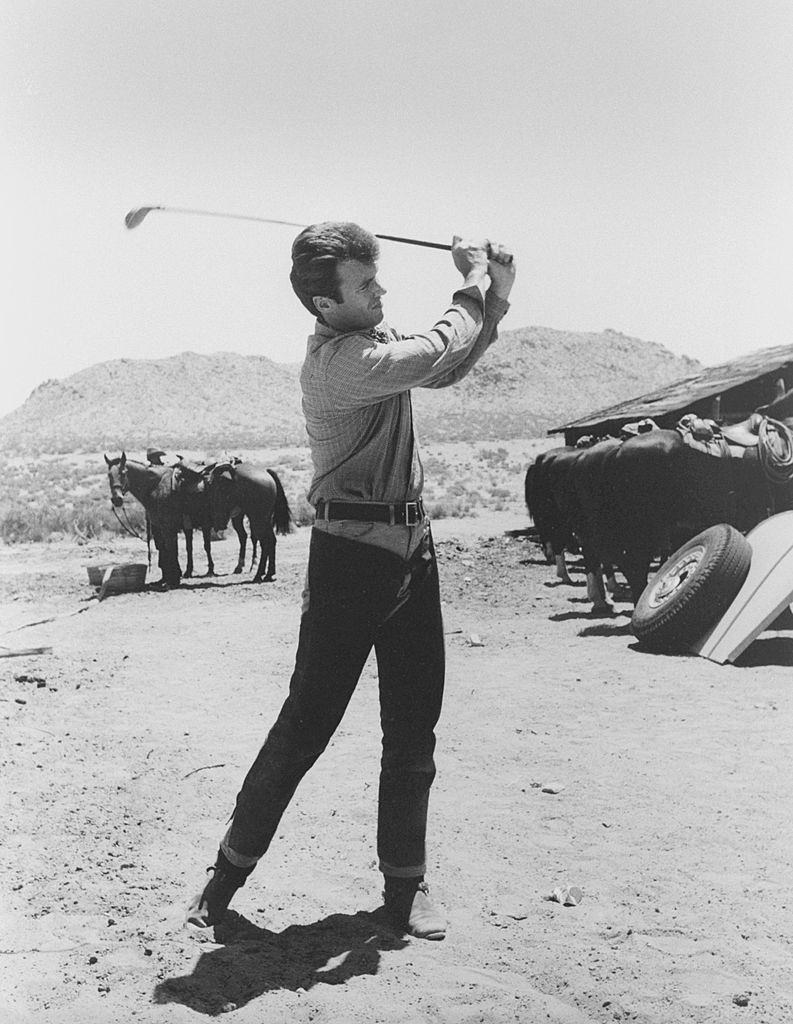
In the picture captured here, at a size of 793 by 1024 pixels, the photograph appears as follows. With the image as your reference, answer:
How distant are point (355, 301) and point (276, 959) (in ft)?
6.30

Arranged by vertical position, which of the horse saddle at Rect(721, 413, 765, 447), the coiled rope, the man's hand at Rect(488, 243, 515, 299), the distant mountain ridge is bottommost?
the coiled rope

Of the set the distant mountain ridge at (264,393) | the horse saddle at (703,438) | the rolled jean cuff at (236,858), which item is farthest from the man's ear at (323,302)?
the distant mountain ridge at (264,393)

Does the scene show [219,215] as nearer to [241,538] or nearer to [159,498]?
[159,498]

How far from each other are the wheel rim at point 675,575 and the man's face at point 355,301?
5217 mm

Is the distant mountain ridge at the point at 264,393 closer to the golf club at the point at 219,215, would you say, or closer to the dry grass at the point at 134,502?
the dry grass at the point at 134,502

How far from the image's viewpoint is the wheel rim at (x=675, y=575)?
7.66 m

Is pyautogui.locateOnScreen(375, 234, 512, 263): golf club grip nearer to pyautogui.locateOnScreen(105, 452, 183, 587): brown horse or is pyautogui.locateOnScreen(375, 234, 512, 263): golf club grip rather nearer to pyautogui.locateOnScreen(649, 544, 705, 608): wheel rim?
pyautogui.locateOnScreen(649, 544, 705, 608): wheel rim

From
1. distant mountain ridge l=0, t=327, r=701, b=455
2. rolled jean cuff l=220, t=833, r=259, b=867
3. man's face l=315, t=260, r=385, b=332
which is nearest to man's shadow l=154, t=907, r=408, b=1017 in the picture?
rolled jean cuff l=220, t=833, r=259, b=867

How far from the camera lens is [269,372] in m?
101

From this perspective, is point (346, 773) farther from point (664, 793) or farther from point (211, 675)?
point (211, 675)

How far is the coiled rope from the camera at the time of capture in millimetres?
8758

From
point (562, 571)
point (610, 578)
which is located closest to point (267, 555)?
point (562, 571)

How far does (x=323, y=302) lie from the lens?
9.37 feet

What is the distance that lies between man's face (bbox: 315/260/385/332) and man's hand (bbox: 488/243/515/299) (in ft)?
1.08
